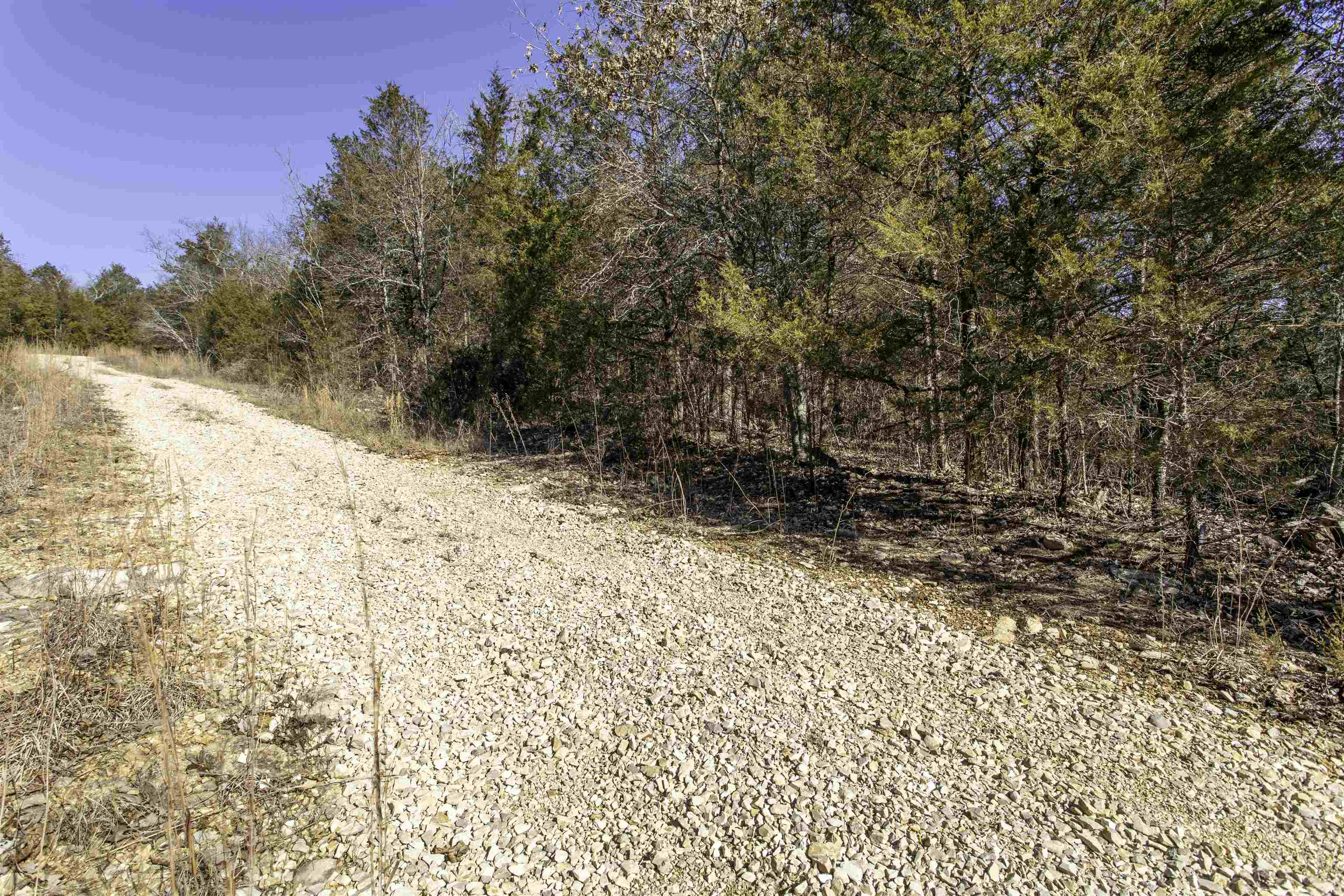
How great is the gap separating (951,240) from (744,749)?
4252 mm

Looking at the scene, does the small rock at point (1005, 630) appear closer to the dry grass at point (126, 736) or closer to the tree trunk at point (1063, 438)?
the tree trunk at point (1063, 438)

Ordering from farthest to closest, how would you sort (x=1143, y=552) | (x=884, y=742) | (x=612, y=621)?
(x=1143, y=552) < (x=612, y=621) < (x=884, y=742)

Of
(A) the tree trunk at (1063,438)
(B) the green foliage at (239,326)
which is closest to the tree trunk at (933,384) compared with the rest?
(A) the tree trunk at (1063,438)

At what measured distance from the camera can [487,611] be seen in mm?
4227

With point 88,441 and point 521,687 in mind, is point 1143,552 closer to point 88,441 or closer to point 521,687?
point 521,687

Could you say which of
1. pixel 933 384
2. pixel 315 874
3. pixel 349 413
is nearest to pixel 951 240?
pixel 933 384

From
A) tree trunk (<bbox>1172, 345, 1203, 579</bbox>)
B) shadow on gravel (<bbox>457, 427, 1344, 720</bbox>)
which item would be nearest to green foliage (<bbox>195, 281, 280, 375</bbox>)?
shadow on gravel (<bbox>457, 427, 1344, 720</bbox>)

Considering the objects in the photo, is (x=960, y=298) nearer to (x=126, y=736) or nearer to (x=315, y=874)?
(x=315, y=874)

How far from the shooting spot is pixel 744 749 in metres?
2.84

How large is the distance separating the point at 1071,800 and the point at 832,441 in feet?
24.5

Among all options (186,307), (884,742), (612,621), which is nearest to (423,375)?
(612,621)

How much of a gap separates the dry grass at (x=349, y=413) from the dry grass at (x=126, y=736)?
18.0 ft

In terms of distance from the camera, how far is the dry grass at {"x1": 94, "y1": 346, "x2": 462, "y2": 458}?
1015cm

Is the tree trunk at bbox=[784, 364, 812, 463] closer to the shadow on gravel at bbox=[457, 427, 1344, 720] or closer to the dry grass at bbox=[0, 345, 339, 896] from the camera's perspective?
the shadow on gravel at bbox=[457, 427, 1344, 720]
